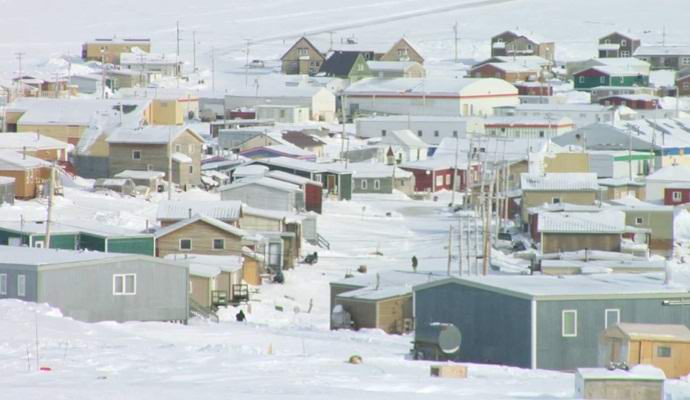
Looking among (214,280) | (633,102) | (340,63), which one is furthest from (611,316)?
(340,63)

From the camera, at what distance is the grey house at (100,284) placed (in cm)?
2066

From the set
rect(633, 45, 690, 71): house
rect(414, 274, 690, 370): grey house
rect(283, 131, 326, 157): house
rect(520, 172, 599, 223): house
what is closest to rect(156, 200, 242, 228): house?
rect(520, 172, 599, 223): house

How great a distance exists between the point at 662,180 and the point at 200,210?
622 inches

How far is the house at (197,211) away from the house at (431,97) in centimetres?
2924

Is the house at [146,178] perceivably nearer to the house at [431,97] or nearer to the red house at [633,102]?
the house at [431,97]

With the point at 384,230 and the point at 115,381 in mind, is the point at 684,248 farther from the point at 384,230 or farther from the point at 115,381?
the point at 115,381

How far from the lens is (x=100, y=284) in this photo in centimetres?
2100

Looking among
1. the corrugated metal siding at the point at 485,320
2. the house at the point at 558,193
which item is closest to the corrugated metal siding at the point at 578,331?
the corrugated metal siding at the point at 485,320

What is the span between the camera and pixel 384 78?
67250 mm

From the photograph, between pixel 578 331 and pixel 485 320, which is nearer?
pixel 578 331

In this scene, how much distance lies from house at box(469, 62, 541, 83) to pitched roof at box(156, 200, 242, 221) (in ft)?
131

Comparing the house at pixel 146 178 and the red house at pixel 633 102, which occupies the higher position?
the red house at pixel 633 102

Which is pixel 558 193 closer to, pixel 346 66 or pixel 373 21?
pixel 346 66

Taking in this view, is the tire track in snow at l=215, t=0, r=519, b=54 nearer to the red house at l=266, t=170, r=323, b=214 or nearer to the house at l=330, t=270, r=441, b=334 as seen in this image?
the red house at l=266, t=170, r=323, b=214
